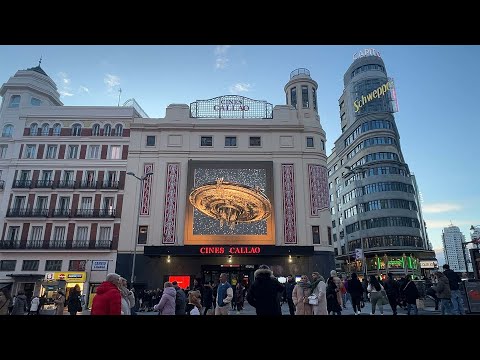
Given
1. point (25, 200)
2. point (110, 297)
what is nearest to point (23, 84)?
point (25, 200)

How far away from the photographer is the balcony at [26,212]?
110 ft

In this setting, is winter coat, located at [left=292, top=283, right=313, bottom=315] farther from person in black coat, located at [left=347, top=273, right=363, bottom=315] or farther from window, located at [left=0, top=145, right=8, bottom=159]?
window, located at [left=0, top=145, right=8, bottom=159]

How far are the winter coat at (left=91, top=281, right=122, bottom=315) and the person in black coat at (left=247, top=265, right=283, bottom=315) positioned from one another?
2.65 metres

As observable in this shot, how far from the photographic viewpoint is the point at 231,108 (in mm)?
38000

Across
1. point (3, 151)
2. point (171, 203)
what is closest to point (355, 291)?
point (171, 203)

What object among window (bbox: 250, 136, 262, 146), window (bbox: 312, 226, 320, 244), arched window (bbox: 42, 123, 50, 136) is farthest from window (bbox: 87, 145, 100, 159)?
window (bbox: 312, 226, 320, 244)

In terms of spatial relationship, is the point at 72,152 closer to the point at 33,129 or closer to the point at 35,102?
the point at 33,129

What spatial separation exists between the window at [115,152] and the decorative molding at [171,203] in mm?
5980

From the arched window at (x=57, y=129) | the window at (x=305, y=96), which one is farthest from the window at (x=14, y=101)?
the window at (x=305, y=96)

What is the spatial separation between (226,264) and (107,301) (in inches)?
1063
